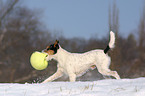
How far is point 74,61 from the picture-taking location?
5.12 meters

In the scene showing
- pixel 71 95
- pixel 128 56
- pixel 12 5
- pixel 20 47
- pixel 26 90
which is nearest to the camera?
pixel 71 95

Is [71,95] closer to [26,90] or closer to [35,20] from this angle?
[26,90]

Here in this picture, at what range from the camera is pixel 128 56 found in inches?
1398

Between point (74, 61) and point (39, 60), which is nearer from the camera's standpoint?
point (74, 61)

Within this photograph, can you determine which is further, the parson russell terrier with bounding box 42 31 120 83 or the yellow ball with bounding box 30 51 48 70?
the yellow ball with bounding box 30 51 48 70

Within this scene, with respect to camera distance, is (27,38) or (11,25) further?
(27,38)

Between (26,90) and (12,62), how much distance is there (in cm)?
1919

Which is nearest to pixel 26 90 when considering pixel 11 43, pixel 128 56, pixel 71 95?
pixel 71 95

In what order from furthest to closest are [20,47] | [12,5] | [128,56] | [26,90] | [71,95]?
[128,56], [20,47], [12,5], [26,90], [71,95]

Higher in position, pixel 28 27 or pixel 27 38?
pixel 28 27

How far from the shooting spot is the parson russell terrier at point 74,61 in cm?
504

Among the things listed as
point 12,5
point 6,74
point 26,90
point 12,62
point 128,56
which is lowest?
point 128,56

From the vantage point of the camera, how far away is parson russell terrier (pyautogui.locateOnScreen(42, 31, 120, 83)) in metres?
5.04

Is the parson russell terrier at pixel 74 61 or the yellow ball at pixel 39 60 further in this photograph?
the yellow ball at pixel 39 60
